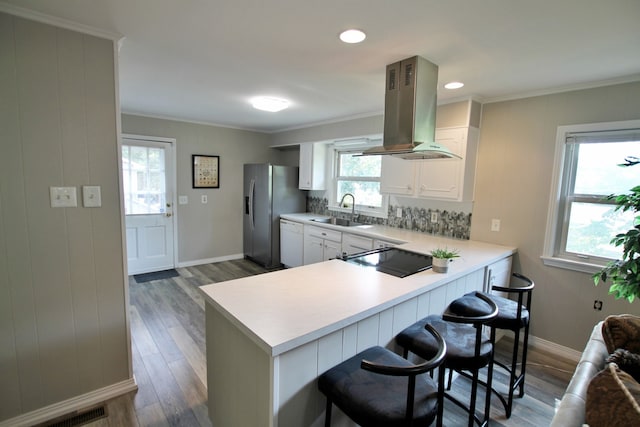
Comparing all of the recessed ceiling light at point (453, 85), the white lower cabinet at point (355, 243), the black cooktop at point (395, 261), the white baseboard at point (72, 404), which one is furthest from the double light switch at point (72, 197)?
the recessed ceiling light at point (453, 85)

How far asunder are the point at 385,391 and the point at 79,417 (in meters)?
1.96

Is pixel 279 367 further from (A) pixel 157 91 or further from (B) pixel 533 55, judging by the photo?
(A) pixel 157 91

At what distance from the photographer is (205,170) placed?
16.2 ft

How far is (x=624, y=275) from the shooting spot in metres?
1.87

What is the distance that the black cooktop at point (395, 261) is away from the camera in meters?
2.07

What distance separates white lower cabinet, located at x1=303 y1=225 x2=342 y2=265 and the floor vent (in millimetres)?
2615

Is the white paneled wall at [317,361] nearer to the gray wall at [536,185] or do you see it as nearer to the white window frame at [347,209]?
the gray wall at [536,185]

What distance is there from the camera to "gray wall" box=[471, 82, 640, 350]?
2.46 m

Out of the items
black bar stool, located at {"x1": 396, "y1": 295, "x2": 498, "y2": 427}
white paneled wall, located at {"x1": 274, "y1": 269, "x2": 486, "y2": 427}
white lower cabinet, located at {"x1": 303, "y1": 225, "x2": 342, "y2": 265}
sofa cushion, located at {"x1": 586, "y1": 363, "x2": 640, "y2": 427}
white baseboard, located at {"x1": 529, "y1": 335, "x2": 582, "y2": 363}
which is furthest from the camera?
white lower cabinet, located at {"x1": 303, "y1": 225, "x2": 342, "y2": 265}

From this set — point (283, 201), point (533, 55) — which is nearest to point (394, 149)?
point (533, 55)

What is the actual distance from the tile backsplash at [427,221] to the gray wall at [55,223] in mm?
3023

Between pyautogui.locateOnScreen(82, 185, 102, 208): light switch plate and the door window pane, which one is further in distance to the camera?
the door window pane

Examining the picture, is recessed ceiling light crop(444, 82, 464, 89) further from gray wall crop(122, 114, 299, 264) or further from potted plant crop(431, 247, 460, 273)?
gray wall crop(122, 114, 299, 264)

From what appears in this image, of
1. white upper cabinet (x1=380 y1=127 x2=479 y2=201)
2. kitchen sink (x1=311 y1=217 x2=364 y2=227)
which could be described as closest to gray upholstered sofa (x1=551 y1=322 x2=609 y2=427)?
white upper cabinet (x1=380 y1=127 x2=479 y2=201)
